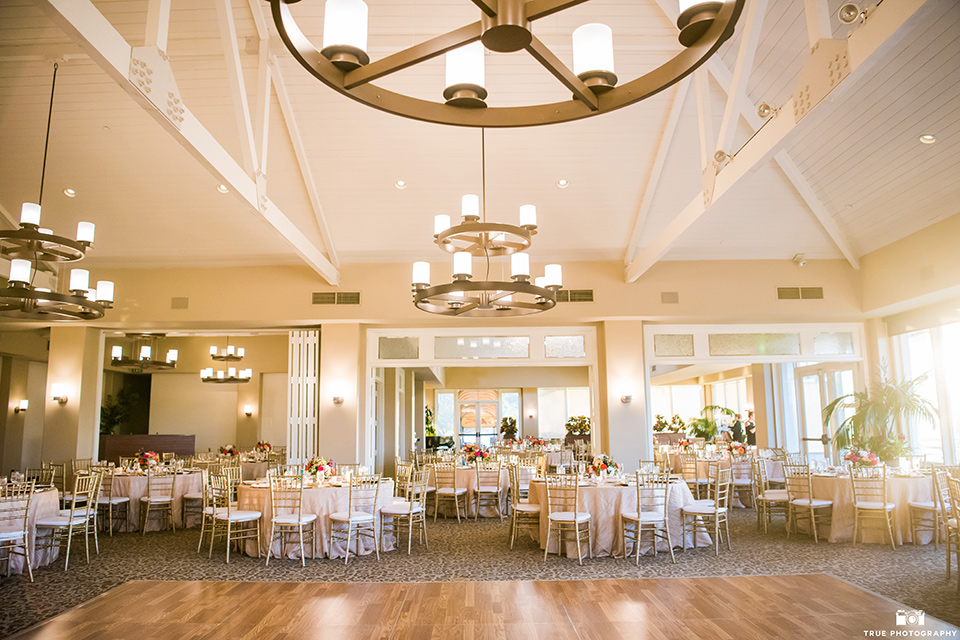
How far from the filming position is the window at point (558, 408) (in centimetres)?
2288

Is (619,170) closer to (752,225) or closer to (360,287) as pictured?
(752,225)

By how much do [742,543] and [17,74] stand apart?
36.4 feet

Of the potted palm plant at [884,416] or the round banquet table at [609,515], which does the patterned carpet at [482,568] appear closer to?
the round banquet table at [609,515]

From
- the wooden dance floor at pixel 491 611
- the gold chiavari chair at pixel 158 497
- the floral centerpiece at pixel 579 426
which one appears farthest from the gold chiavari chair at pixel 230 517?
the floral centerpiece at pixel 579 426

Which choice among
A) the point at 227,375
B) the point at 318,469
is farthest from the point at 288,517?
the point at 227,375

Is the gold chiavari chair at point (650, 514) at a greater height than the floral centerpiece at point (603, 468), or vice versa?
the floral centerpiece at point (603, 468)

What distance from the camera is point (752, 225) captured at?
1105 centimetres

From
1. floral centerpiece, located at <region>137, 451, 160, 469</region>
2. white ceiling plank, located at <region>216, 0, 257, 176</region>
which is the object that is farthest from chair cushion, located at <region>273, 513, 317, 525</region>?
white ceiling plank, located at <region>216, 0, 257, 176</region>

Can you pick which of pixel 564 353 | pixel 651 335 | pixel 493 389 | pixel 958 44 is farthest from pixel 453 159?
pixel 493 389

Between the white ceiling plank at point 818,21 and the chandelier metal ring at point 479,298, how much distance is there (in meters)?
3.07

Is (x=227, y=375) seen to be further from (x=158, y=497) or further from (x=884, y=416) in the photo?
(x=884, y=416)

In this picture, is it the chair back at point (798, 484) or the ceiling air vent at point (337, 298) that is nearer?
the chair back at point (798, 484)

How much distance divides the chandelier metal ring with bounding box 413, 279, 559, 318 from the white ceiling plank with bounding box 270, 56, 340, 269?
3.84 meters

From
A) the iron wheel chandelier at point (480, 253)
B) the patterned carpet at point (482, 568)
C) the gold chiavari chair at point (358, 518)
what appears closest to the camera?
the iron wheel chandelier at point (480, 253)
